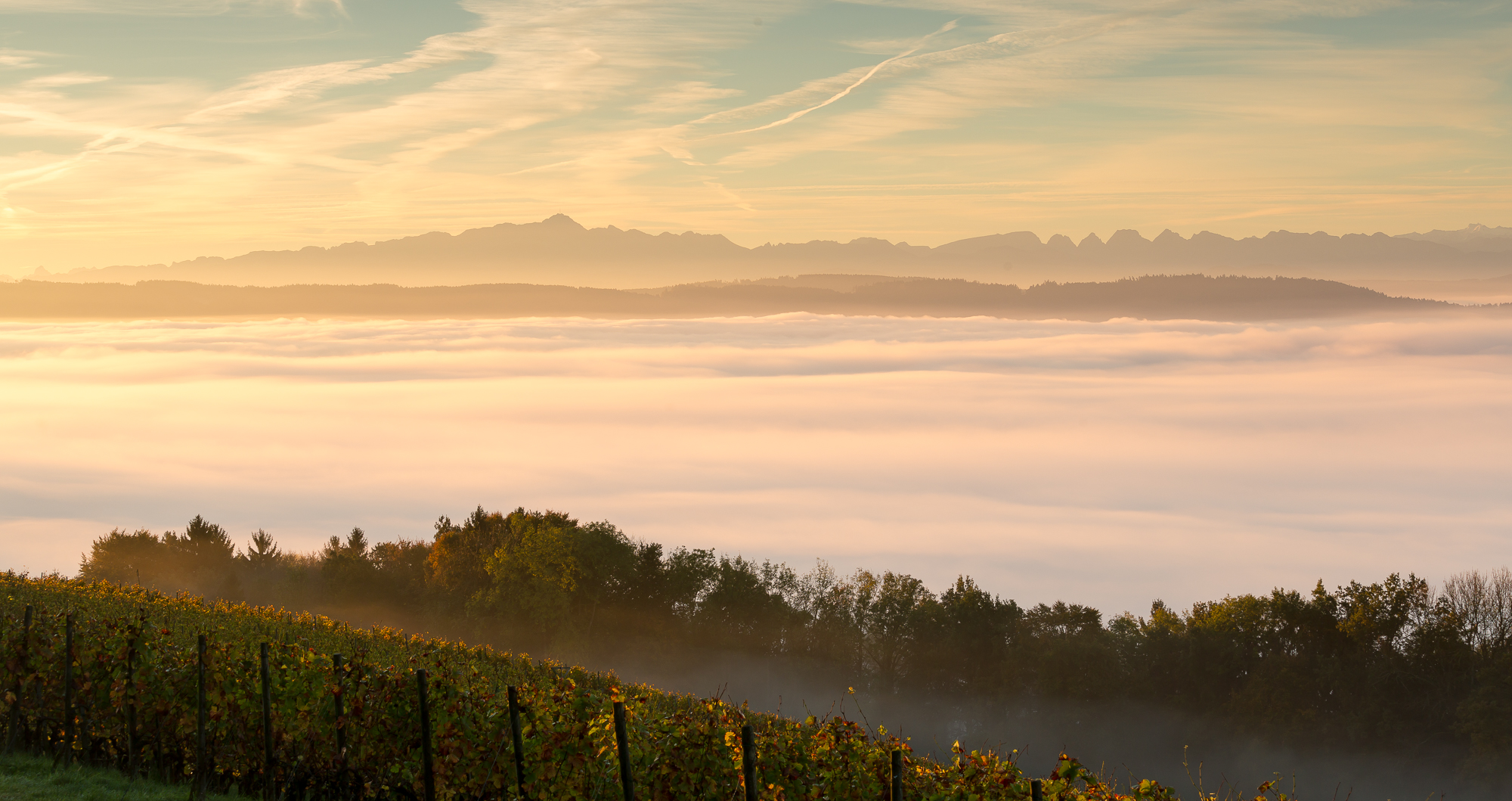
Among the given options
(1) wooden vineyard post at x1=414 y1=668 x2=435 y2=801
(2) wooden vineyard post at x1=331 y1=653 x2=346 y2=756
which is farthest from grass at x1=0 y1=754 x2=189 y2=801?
(1) wooden vineyard post at x1=414 y1=668 x2=435 y2=801

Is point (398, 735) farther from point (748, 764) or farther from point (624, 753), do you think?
point (748, 764)

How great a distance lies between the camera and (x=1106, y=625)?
77.6 metres

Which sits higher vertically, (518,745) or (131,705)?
(518,745)

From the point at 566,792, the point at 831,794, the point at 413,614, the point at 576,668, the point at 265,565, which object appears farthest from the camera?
the point at 265,565

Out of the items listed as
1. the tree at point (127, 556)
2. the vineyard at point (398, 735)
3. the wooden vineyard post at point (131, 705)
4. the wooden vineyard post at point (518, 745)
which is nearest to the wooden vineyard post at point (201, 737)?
the vineyard at point (398, 735)

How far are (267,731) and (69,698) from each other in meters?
4.32

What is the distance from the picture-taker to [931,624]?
7856cm

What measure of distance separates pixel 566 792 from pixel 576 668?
615 inches

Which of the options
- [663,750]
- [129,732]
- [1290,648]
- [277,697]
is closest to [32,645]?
[129,732]

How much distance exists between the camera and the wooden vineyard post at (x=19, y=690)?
630 inches

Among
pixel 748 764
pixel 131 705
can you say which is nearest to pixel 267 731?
pixel 131 705

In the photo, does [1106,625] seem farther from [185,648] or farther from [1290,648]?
[185,648]

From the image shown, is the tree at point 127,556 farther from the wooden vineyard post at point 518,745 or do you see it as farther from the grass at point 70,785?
the wooden vineyard post at point 518,745

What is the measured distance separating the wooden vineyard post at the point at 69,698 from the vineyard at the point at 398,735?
0.04 m
